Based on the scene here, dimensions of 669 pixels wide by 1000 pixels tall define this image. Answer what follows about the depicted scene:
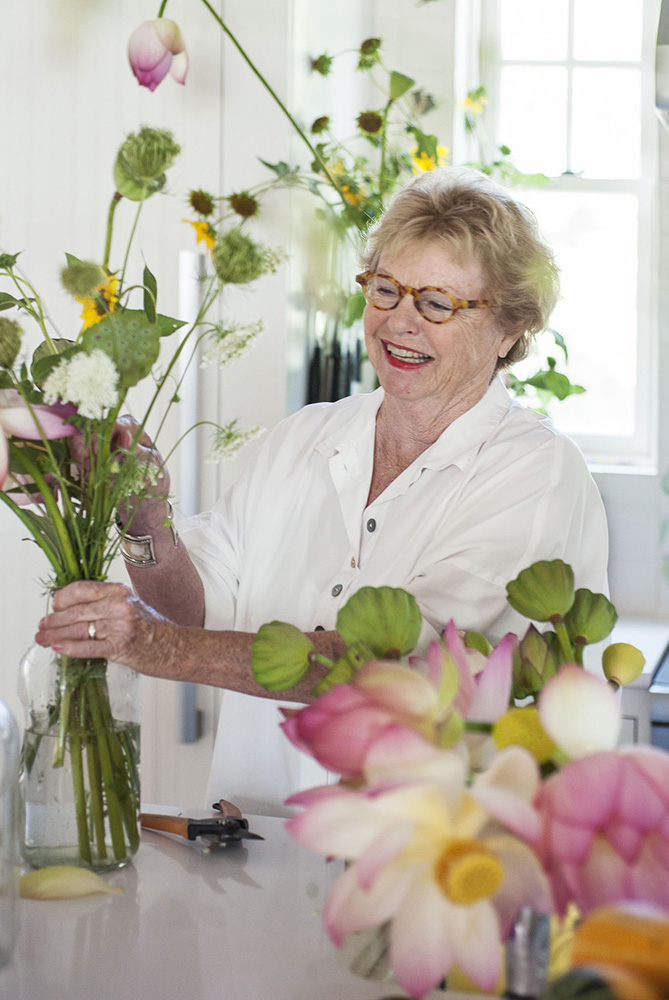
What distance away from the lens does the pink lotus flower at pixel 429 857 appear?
464 millimetres

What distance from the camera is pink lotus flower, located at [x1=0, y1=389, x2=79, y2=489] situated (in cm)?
90

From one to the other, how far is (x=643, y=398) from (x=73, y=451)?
7.22 ft

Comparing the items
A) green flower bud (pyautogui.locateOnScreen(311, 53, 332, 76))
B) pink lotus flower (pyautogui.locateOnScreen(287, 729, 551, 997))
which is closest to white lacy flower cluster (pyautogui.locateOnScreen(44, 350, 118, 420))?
pink lotus flower (pyautogui.locateOnScreen(287, 729, 551, 997))

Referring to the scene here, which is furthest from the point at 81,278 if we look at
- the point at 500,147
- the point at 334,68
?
the point at 500,147

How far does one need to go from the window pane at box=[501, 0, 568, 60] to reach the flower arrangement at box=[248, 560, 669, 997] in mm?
2725

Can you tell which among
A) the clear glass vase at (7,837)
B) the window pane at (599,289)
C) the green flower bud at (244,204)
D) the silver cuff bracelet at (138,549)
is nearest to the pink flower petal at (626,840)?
the clear glass vase at (7,837)

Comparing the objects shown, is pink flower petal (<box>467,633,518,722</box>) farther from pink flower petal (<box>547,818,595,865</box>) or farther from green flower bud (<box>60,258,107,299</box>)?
green flower bud (<box>60,258,107,299</box>)

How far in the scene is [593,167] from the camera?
2.90 m

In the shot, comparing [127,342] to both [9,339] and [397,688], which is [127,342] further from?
[397,688]

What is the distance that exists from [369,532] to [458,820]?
1086 millimetres

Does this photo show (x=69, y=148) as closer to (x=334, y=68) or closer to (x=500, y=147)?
(x=334, y=68)

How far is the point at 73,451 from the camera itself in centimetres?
99

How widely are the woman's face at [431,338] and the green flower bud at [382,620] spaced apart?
35.8 inches

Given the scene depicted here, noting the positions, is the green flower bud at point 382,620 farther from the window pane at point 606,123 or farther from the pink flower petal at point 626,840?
the window pane at point 606,123
